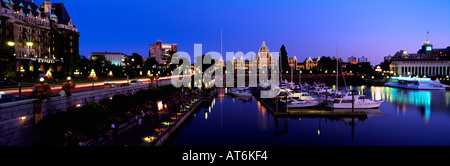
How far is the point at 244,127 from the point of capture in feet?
122

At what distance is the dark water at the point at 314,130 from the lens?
30156mm

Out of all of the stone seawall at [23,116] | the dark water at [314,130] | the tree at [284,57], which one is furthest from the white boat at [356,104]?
the tree at [284,57]

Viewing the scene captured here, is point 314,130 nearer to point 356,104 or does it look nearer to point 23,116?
point 356,104

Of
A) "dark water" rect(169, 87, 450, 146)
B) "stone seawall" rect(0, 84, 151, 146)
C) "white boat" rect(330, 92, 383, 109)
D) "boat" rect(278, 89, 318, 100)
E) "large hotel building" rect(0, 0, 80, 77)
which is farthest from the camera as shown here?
"boat" rect(278, 89, 318, 100)

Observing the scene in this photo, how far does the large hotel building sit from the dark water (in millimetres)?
33505

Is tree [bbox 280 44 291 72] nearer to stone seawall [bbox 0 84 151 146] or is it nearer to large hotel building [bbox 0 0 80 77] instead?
large hotel building [bbox 0 0 80 77]

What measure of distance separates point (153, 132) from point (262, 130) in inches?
634

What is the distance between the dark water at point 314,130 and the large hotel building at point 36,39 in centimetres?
3350

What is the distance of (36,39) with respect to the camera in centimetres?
6106

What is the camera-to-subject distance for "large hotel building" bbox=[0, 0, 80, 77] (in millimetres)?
48031

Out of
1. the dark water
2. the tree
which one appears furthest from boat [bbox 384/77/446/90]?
the dark water
